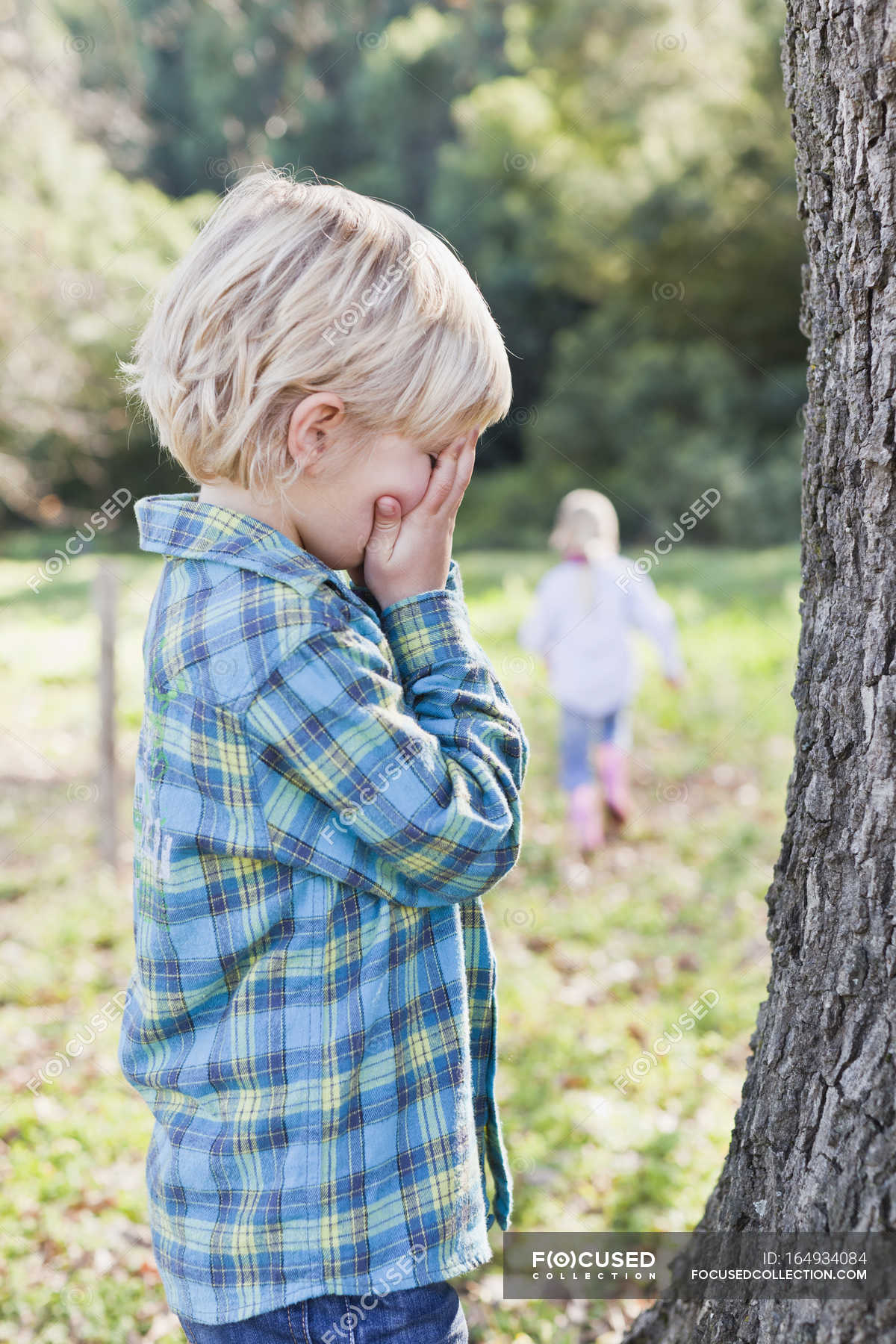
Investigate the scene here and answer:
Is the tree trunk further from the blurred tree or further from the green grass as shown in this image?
the blurred tree

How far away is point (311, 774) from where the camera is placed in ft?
4.14

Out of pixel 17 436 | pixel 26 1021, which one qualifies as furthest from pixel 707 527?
pixel 26 1021

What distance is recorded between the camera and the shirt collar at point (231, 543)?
4.28ft

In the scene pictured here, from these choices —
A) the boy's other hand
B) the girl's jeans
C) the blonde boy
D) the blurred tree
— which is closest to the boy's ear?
the blonde boy

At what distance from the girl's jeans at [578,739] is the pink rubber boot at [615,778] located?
132 mm

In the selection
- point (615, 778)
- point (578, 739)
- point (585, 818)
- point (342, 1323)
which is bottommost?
point (342, 1323)

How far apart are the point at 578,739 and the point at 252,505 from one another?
4443mm

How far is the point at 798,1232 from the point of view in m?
1.50

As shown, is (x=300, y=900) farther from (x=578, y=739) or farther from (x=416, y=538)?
(x=578, y=739)

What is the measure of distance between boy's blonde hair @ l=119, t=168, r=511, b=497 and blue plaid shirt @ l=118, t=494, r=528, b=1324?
12 centimetres

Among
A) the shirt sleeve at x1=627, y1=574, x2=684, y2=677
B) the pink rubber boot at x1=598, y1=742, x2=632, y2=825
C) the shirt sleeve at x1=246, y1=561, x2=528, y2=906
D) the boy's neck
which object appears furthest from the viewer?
the pink rubber boot at x1=598, y1=742, x2=632, y2=825

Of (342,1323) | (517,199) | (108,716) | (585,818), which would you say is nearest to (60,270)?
(108,716)

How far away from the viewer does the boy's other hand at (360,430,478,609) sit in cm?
140

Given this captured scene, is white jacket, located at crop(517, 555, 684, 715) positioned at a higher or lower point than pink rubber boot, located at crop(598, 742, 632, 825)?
higher
